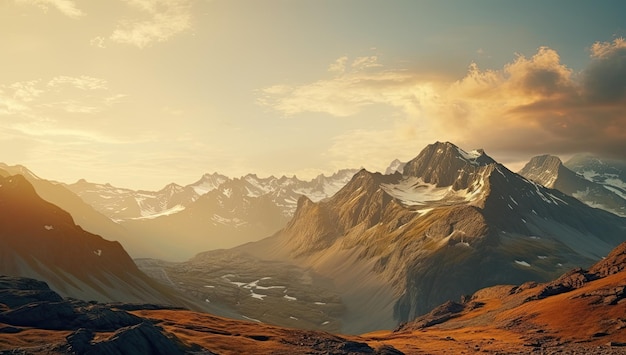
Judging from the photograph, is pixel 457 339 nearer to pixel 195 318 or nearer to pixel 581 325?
pixel 581 325

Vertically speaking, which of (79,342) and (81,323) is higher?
(81,323)

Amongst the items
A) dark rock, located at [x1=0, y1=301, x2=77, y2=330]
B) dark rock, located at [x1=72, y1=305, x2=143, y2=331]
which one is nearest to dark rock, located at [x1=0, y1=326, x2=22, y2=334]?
dark rock, located at [x1=0, y1=301, x2=77, y2=330]

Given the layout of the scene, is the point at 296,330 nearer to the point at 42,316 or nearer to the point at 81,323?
the point at 81,323

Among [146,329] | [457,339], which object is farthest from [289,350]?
[457,339]

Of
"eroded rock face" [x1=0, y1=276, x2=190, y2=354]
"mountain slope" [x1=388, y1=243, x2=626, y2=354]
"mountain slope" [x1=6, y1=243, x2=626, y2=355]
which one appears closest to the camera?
"eroded rock face" [x1=0, y1=276, x2=190, y2=354]

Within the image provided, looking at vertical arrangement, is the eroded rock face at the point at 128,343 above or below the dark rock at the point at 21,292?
below

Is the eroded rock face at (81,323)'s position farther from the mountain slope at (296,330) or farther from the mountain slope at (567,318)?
the mountain slope at (567,318)

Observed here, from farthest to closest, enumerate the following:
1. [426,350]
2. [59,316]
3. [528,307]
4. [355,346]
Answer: [528,307]
[426,350]
[355,346]
[59,316]

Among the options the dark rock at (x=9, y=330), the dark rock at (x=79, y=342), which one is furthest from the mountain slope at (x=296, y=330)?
the dark rock at (x=9, y=330)

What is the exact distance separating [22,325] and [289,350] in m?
50.5

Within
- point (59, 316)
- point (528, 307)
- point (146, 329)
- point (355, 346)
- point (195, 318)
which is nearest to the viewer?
point (146, 329)

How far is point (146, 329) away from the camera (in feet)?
297

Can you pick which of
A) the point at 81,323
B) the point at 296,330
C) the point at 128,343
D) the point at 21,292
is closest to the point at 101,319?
the point at 81,323

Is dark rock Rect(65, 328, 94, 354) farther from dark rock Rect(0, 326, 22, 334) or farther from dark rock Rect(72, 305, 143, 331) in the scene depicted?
dark rock Rect(0, 326, 22, 334)
